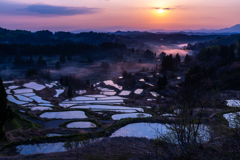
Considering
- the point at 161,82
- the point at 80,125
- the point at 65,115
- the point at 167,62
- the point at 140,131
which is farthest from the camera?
the point at 167,62

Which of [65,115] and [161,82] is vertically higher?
[65,115]

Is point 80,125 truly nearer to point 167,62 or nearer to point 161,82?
point 161,82

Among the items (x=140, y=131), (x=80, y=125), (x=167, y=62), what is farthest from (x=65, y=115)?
(x=167, y=62)

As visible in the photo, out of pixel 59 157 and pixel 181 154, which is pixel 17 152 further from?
→ pixel 181 154

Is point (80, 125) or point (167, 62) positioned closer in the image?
point (80, 125)

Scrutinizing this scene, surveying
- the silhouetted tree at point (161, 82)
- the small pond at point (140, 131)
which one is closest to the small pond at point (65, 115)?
the small pond at point (140, 131)

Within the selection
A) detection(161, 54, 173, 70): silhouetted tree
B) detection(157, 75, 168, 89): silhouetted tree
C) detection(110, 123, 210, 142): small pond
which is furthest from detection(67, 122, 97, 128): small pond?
detection(161, 54, 173, 70): silhouetted tree

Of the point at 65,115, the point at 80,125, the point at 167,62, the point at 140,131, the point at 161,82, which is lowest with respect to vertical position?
the point at 161,82

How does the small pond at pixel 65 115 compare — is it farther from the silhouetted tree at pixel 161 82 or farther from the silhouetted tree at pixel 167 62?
the silhouetted tree at pixel 167 62

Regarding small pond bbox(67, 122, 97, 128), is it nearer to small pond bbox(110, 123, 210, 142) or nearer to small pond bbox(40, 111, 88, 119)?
small pond bbox(40, 111, 88, 119)

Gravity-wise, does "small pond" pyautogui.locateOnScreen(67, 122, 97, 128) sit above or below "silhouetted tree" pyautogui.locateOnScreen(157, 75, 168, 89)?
above

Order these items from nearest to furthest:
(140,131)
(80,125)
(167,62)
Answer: (140,131)
(80,125)
(167,62)
